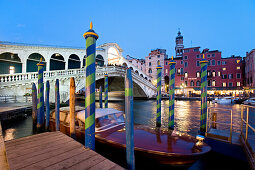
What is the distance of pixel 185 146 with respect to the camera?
2641mm

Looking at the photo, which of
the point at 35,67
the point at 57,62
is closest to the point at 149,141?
the point at 35,67

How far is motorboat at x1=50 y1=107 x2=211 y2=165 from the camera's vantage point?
2422 millimetres

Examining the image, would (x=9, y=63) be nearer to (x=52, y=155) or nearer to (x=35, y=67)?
(x=35, y=67)

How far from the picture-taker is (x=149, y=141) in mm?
2887

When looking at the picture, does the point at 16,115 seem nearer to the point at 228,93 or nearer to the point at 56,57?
the point at 56,57

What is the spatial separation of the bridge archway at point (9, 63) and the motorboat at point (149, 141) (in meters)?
13.4

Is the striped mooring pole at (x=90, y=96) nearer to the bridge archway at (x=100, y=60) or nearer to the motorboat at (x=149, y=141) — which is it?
the motorboat at (x=149, y=141)

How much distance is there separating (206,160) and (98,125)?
298 cm

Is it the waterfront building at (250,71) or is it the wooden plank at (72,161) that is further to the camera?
the waterfront building at (250,71)

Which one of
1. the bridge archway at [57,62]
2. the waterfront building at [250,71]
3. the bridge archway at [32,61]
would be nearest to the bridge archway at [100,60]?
the bridge archway at [57,62]

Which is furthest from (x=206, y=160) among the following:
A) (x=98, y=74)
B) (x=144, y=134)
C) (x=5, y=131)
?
(x=98, y=74)

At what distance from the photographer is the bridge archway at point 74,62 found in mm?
17375

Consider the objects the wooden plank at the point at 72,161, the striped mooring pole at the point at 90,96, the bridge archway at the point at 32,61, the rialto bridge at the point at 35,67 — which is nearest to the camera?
the wooden plank at the point at 72,161

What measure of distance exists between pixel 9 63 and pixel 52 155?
1535cm
